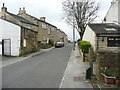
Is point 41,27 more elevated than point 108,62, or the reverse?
point 41,27

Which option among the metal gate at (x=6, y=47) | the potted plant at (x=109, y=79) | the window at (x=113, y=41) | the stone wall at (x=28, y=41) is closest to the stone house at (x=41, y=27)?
the stone wall at (x=28, y=41)

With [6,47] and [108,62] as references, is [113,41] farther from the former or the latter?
[6,47]

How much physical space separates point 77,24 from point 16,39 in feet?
63.3

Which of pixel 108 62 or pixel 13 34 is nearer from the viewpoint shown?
pixel 108 62

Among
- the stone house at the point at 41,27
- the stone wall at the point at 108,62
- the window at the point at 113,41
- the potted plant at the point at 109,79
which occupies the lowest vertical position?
the potted plant at the point at 109,79

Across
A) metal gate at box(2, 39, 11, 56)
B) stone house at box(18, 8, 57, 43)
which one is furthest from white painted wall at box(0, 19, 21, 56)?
stone house at box(18, 8, 57, 43)

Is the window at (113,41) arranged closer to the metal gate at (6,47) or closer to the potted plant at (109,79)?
the potted plant at (109,79)

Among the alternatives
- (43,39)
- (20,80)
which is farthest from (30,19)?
(20,80)

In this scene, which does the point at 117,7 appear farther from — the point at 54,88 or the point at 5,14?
the point at 5,14

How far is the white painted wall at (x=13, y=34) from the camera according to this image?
1597 centimetres

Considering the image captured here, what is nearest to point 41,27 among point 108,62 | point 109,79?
point 108,62

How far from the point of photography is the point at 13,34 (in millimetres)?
16250

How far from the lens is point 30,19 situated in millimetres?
30875

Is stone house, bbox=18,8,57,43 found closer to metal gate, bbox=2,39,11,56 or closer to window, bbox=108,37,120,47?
metal gate, bbox=2,39,11,56
